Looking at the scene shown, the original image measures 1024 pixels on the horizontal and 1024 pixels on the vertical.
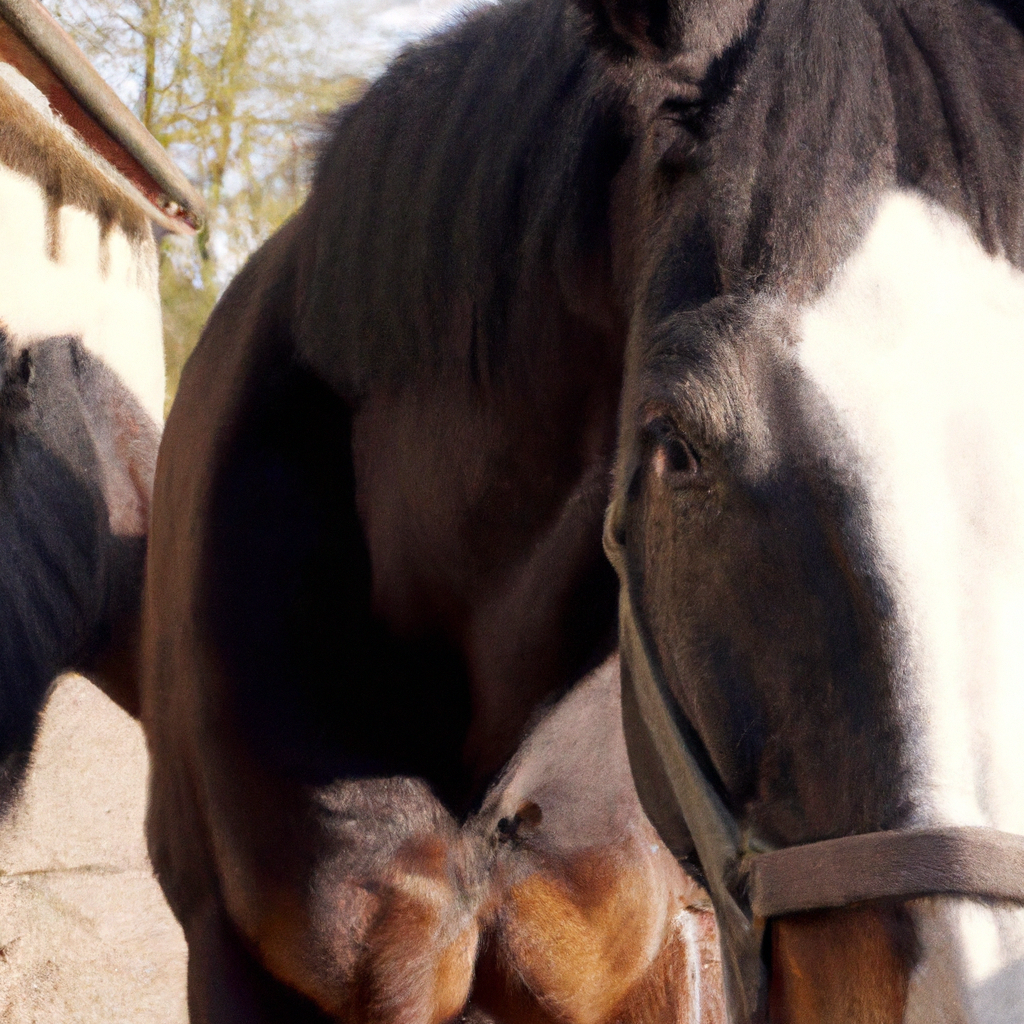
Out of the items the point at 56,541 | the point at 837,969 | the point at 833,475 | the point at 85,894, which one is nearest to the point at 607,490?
the point at 833,475

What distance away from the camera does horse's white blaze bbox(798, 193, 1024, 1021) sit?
0.61m

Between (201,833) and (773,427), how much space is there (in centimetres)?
106

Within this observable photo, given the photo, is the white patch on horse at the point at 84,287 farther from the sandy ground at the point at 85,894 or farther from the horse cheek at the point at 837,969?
the horse cheek at the point at 837,969

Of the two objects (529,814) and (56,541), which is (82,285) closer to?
(56,541)

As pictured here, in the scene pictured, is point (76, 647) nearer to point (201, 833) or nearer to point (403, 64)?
point (201, 833)

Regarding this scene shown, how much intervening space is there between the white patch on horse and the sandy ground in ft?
3.01

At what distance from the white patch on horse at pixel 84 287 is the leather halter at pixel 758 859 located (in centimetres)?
156

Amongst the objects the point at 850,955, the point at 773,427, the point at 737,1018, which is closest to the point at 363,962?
the point at 737,1018

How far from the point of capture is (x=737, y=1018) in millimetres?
792


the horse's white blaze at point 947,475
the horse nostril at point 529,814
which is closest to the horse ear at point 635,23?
the horse's white blaze at point 947,475

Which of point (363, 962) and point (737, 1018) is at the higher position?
point (737, 1018)

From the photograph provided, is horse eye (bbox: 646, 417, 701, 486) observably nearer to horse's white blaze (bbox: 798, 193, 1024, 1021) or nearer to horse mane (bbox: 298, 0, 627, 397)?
horse's white blaze (bbox: 798, 193, 1024, 1021)

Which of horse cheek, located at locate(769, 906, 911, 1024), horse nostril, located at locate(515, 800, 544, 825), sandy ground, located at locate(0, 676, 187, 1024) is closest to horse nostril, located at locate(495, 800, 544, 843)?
horse nostril, located at locate(515, 800, 544, 825)

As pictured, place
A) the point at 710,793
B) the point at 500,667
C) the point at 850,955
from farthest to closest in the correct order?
the point at 500,667, the point at 710,793, the point at 850,955
